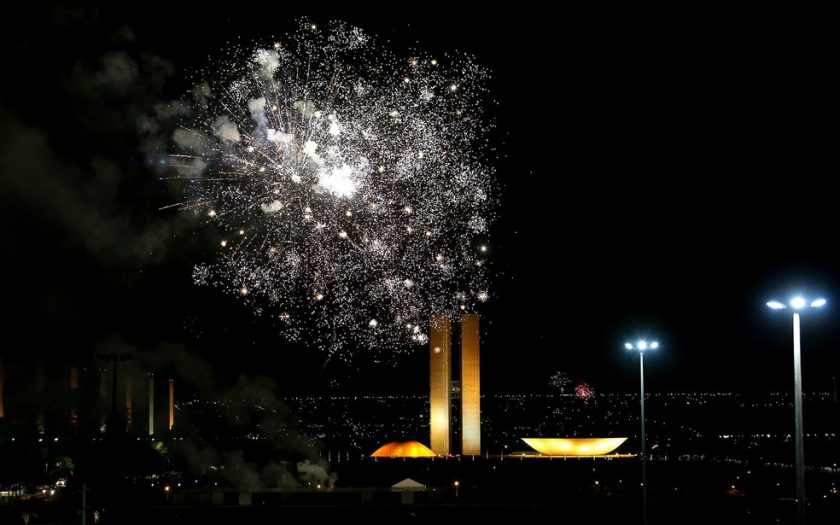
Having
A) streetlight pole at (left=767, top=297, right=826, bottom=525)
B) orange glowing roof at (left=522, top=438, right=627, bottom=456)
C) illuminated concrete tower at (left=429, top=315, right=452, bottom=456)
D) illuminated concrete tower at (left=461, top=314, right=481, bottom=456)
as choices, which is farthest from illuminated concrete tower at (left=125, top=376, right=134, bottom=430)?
streetlight pole at (left=767, top=297, right=826, bottom=525)

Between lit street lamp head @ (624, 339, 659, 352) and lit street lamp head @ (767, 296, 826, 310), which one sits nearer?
lit street lamp head @ (767, 296, 826, 310)

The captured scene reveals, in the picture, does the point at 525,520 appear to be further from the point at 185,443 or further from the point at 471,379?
the point at 185,443

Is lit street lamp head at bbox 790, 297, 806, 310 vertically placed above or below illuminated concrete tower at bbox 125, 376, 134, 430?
above

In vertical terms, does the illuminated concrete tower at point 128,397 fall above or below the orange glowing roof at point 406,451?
above

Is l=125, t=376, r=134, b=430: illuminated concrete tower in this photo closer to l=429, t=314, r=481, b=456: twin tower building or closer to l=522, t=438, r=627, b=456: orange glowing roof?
l=429, t=314, r=481, b=456: twin tower building

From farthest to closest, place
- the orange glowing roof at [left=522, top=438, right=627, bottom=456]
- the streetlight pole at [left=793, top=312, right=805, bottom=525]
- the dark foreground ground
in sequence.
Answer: the orange glowing roof at [left=522, top=438, right=627, bottom=456], the dark foreground ground, the streetlight pole at [left=793, top=312, right=805, bottom=525]

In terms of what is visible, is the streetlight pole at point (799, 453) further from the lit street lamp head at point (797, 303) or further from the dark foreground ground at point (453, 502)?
the dark foreground ground at point (453, 502)

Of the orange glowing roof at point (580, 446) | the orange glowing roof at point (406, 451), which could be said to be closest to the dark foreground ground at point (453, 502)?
the orange glowing roof at point (406, 451)

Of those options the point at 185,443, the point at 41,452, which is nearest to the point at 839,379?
the point at 185,443
